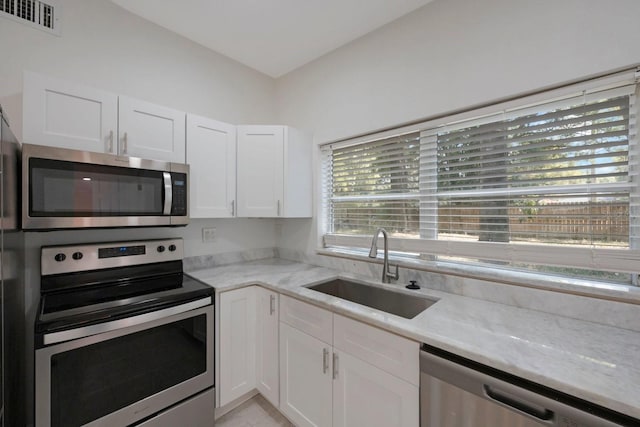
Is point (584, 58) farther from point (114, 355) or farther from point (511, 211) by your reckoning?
point (114, 355)

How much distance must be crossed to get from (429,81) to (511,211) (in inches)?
36.5

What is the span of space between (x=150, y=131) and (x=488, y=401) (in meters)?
2.17

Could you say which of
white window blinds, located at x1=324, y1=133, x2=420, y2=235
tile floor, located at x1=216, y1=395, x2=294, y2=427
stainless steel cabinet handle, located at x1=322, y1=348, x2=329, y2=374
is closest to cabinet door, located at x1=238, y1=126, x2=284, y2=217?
white window blinds, located at x1=324, y1=133, x2=420, y2=235

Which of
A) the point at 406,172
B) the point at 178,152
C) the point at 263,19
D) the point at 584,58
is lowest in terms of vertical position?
the point at 406,172

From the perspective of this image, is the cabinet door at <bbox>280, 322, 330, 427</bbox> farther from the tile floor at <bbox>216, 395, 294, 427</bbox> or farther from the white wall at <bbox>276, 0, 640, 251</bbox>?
the white wall at <bbox>276, 0, 640, 251</bbox>

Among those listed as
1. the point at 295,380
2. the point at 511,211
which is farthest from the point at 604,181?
the point at 295,380

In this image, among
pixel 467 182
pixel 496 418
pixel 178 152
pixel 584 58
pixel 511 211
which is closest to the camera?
pixel 496 418

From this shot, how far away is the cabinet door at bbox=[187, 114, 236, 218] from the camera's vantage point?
1.92 metres

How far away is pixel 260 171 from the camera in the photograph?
7.21 feet

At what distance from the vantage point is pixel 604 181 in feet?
3.92

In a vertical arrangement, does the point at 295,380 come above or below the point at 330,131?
below

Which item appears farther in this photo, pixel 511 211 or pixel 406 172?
pixel 406 172

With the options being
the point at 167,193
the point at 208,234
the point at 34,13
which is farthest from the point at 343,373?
the point at 34,13

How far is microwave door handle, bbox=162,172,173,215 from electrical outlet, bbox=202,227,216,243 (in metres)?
0.61
